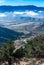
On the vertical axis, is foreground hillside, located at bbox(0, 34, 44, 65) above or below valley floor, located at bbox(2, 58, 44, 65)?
above

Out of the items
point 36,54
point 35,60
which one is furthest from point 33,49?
point 35,60

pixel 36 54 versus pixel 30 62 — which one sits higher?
pixel 36 54

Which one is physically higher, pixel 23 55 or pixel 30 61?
pixel 23 55

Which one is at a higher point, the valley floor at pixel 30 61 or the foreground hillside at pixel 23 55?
the foreground hillside at pixel 23 55

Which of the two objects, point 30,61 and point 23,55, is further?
point 23,55

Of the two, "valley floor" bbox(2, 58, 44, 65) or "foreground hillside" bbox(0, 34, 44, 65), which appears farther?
"foreground hillside" bbox(0, 34, 44, 65)

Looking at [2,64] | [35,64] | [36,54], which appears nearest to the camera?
[35,64]

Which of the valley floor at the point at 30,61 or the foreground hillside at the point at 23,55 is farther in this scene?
the foreground hillside at the point at 23,55

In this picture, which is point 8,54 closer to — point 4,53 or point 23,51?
point 4,53

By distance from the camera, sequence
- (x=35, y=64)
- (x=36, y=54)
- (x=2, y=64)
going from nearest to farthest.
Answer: (x=35, y=64), (x=2, y=64), (x=36, y=54)

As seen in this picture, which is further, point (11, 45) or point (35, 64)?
point (11, 45)
